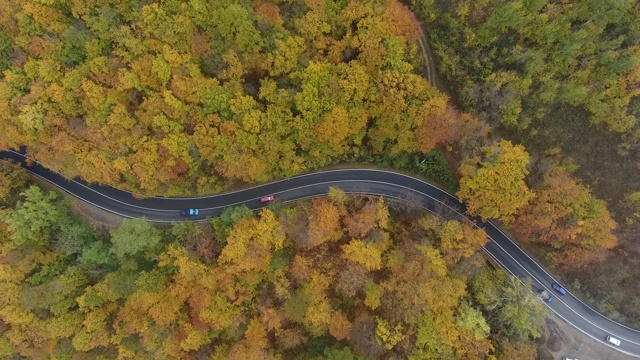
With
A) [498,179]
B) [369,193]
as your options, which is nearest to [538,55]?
[498,179]

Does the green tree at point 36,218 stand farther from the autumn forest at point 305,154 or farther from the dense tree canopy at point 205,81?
the dense tree canopy at point 205,81

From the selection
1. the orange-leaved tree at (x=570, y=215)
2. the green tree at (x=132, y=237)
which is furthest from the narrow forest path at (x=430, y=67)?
the green tree at (x=132, y=237)

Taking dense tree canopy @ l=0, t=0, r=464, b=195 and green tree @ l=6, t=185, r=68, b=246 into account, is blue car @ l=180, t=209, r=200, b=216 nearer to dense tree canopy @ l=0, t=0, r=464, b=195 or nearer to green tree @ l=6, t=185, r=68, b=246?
dense tree canopy @ l=0, t=0, r=464, b=195

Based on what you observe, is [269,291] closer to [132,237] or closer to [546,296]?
[132,237]

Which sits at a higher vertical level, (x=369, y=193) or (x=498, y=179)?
(x=498, y=179)

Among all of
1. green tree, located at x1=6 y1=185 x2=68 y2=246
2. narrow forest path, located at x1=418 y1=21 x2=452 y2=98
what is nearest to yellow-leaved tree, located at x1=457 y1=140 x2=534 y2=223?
narrow forest path, located at x1=418 y1=21 x2=452 y2=98
